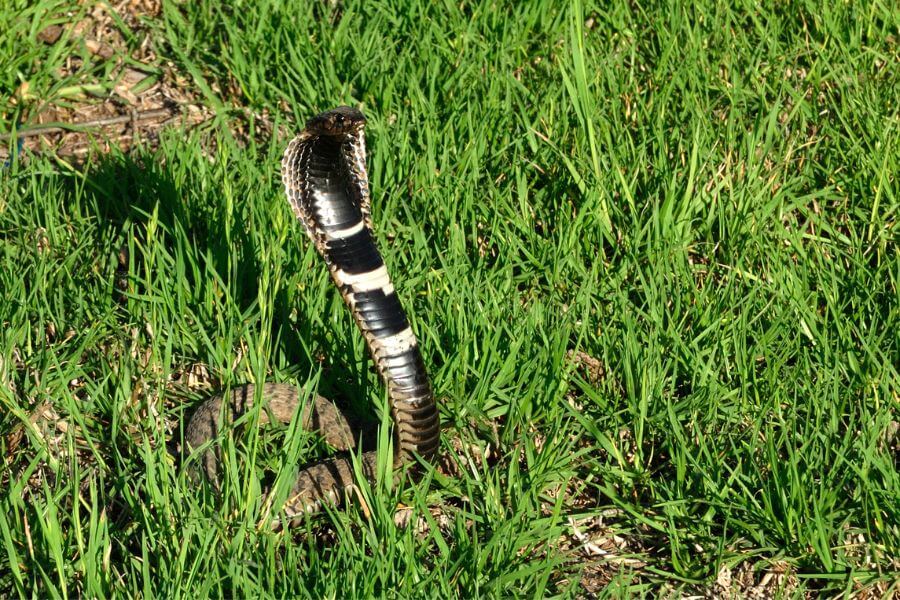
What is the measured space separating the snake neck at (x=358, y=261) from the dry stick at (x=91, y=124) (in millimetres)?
2472

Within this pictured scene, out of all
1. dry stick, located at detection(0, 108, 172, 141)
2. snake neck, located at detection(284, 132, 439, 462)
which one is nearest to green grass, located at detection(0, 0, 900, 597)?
dry stick, located at detection(0, 108, 172, 141)

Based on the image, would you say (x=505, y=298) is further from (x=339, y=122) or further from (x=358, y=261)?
(x=339, y=122)

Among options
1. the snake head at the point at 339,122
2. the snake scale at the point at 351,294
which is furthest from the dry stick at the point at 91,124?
the snake head at the point at 339,122

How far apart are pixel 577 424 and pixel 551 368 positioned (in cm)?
24

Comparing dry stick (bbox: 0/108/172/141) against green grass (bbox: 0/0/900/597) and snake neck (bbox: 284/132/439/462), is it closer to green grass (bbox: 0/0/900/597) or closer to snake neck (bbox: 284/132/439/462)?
green grass (bbox: 0/0/900/597)

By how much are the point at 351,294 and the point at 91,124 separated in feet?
9.04

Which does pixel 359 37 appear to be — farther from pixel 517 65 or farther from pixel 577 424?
pixel 577 424

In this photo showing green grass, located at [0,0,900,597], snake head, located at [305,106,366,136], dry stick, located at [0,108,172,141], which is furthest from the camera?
dry stick, located at [0,108,172,141]

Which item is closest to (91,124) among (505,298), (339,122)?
A: (505,298)

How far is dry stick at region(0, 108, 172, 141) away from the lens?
18.6 feet

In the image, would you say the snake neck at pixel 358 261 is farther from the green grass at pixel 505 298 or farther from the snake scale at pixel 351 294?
the green grass at pixel 505 298

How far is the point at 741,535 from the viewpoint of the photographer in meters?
3.82

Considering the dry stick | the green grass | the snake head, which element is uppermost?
the snake head

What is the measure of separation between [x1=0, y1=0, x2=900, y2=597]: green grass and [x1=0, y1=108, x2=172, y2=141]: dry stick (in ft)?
0.32
